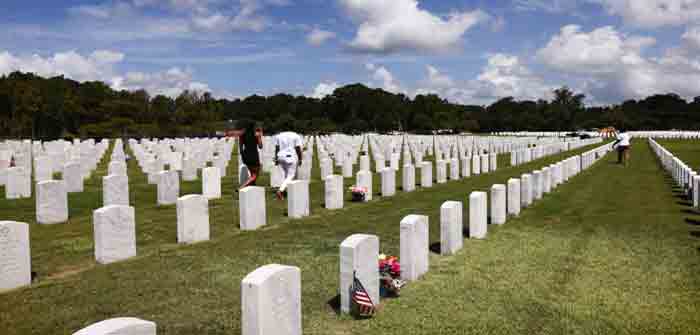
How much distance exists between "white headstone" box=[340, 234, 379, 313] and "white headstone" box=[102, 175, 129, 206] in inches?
280

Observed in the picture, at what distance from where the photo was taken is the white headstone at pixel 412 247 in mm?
6508

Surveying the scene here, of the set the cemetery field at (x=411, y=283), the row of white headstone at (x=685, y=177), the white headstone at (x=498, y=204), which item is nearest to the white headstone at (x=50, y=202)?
the cemetery field at (x=411, y=283)

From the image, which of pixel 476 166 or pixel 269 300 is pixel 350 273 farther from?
pixel 476 166

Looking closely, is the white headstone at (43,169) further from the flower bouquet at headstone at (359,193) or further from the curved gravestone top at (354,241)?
the curved gravestone top at (354,241)

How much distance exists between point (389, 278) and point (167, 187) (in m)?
8.01

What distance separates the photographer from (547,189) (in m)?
15.3

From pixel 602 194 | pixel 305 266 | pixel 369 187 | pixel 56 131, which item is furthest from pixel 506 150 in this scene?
pixel 56 131

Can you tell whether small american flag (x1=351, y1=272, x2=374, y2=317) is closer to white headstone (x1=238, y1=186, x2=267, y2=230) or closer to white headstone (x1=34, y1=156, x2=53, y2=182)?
white headstone (x1=238, y1=186, x2=267, y2=230)

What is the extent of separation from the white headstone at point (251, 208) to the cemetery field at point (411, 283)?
241 millimetres

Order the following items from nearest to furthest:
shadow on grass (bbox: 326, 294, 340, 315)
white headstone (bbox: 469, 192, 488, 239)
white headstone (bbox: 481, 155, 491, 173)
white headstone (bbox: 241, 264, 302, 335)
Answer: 1. white headstone (bbox: 241, 264, 302, 335)
2. shadow on grass (bbox: 326, 294, 340, 315)
3. white headstone (bbox: 469, 192, 488, 239)
4. white headstone (bbox: 481, 155, 491, 173)

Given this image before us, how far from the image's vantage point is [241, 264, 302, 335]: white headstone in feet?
13.4

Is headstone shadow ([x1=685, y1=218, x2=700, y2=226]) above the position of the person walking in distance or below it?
below

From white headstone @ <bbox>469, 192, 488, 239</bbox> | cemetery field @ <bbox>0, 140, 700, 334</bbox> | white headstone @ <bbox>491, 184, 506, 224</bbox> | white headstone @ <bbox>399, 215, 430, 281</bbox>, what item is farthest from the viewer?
white headstone @ <bbox>491, 184, 506, 224</bbox>

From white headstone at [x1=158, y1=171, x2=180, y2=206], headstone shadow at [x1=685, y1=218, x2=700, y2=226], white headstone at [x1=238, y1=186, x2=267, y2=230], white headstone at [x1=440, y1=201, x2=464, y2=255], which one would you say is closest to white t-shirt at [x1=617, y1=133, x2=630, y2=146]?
headstone shadow at [x1=685, y1=218, x2=700, y2=226]
